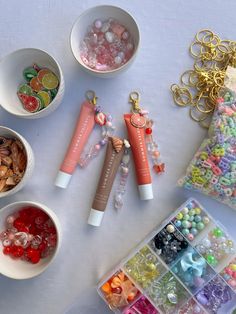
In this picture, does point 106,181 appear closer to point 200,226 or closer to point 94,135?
point 94,135

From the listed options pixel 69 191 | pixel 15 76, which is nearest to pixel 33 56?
pixel 15 76

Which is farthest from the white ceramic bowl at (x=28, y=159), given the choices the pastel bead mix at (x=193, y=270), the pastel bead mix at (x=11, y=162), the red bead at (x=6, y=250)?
the pastel bead mix at (x=193, y=270)

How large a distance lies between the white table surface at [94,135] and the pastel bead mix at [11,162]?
0.18 ft

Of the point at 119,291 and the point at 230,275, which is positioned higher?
the point at 230,275

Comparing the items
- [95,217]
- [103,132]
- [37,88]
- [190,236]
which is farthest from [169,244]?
[37,88]

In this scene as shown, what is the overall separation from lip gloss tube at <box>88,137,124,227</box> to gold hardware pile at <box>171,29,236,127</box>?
16 cm

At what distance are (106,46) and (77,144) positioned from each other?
210mm

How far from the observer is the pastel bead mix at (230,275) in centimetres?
81

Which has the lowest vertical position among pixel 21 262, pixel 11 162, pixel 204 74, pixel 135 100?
pixel 21 262

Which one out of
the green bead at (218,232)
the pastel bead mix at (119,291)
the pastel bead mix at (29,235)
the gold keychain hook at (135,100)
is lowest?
the pastel bead mix at (29,235)

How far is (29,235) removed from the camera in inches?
33.8

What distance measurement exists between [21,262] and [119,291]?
0.20 metres

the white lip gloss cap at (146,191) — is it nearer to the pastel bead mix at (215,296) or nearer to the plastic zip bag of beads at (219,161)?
the plastic zip bag of beads at (219,161)

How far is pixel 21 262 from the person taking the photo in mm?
850
